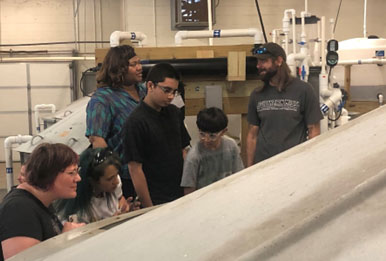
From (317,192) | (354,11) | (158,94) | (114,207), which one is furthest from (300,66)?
(354,11)

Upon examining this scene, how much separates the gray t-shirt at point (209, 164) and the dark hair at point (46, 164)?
78cm

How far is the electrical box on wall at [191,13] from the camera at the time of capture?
712 cm

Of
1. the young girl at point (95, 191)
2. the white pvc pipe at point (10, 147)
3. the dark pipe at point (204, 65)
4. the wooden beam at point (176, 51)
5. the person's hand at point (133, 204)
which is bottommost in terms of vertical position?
the white pvc pipe at point (10, 147)

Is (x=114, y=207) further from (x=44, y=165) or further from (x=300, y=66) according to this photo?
(x=300, y=66)

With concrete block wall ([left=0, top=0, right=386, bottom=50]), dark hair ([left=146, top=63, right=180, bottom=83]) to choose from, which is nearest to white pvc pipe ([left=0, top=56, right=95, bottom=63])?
concrete block wall ([left=0, top=0, right=386, bottom=50])

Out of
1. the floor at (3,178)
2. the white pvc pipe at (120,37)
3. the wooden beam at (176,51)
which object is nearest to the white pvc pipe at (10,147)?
the floor at (3,178)

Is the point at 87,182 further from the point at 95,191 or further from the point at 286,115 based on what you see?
the point at 286,115

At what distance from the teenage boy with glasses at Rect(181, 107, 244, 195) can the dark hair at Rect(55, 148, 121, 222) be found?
456mm

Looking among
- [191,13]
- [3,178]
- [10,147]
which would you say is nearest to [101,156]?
[10,147]

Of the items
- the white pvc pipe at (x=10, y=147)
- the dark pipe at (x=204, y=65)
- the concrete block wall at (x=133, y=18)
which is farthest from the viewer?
the concrete block wall at (x=133, y=18)

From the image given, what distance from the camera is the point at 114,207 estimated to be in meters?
1.87

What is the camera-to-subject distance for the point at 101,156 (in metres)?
1.85

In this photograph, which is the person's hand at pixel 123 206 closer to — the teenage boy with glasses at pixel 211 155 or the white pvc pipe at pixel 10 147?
the teenage boy with glasses at pixel 211 155

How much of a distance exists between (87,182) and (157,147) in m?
0.37
